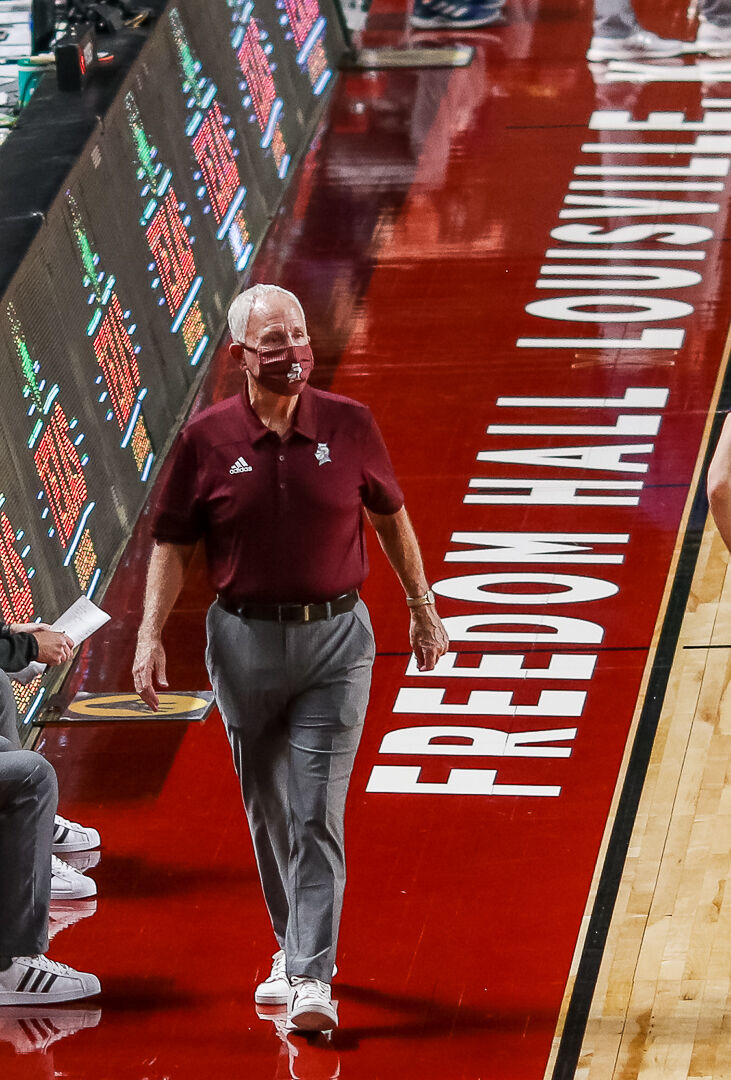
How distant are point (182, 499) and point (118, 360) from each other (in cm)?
353

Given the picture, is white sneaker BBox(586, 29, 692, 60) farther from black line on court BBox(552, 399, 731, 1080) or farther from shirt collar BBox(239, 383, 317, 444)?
shirt collar BBox(239, 383, 317, 444)

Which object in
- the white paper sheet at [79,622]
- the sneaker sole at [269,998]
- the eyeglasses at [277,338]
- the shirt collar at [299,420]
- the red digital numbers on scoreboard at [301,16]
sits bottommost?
the red digital numbers on scoreboard at [301,16]

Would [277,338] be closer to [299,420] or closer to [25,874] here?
[299,420]

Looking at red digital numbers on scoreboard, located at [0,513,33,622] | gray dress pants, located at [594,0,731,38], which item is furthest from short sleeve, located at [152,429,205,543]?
gray dress pants, located at [594,0,731,38]

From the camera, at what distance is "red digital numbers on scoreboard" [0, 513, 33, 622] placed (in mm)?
7262

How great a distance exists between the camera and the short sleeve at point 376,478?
18.2 ft

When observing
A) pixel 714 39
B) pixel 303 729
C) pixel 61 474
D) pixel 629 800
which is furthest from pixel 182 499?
pixel 714 39

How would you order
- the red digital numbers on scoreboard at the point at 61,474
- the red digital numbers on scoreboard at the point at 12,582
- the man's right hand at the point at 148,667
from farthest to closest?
the red digital numbers on scoreboard at the point at 61,474 → the red digital numbers on scoreboard at the point at 12,582 → the man's right hand at the point at 148,667

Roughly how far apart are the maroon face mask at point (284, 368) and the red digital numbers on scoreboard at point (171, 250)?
4.28 m

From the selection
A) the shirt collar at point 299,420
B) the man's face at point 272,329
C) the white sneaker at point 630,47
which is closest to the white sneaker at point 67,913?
the shirt collar at point 299,420

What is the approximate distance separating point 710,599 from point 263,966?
2.66m

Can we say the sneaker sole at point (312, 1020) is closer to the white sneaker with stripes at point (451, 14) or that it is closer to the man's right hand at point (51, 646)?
the man's right hand at point (51, 646)

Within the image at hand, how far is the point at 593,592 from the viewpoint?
8.25 meters

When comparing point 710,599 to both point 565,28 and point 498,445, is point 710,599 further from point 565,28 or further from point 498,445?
point 565,28
